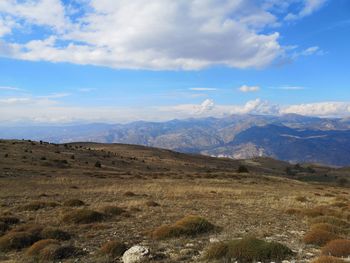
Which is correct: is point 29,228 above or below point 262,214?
above

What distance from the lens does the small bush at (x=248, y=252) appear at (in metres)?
12.5

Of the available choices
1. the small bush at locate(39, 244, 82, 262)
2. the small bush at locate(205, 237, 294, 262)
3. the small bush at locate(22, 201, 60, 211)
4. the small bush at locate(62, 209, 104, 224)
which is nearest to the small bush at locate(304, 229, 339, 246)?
the small bush at locate(205, 237, 294, 262)

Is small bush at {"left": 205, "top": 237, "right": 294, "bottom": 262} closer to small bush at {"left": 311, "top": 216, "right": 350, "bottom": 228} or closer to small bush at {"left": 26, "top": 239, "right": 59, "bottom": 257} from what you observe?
small bush at {"left": 26, "top": 239, "right": 59, "bottom": 257}

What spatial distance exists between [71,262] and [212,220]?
993 cm

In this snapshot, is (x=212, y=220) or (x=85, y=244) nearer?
(x=85, y=244)

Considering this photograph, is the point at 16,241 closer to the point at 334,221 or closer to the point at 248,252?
the point at 248,252

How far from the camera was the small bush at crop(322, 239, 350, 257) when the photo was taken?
12688 mm

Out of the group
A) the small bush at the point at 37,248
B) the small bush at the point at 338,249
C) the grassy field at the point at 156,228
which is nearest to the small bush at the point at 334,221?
the grassy field at the point at 156,228

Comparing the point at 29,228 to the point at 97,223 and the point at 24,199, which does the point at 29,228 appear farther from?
the point at 24,199

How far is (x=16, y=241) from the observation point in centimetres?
1518

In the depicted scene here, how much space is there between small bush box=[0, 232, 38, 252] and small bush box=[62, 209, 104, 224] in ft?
14.1

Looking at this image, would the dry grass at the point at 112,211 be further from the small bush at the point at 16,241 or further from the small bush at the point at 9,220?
the small bush at the point at 16,241

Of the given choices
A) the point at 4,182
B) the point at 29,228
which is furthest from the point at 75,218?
the point at 4,182

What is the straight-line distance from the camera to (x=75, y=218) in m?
20.3
